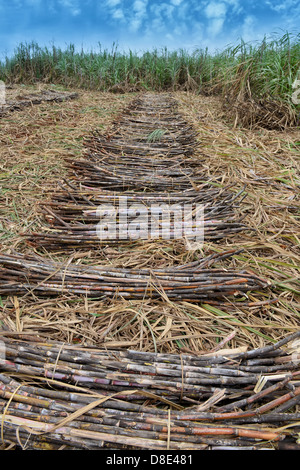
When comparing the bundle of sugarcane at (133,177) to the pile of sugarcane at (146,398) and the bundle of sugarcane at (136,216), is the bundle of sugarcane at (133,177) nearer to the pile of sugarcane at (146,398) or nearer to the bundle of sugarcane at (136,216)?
the bundle of sugarcane at (136,216)

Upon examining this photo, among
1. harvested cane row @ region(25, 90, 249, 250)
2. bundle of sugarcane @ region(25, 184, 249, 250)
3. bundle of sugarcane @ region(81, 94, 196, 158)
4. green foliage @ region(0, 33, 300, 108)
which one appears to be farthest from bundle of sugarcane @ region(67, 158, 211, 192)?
green foliage @ region(0, 33, 300, 108)

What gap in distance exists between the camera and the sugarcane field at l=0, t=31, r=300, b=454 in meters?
1.12

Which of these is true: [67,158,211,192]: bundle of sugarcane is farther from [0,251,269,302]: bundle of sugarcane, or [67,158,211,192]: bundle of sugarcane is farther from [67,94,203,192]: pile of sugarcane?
[0,251,269,302]: bundle of sugarcane

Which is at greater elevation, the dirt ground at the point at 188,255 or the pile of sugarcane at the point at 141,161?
the pile of sugarcane at the point at 141,161

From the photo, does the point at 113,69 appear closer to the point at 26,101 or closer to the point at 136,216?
the point at 26,101

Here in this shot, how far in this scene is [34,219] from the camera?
2479mm

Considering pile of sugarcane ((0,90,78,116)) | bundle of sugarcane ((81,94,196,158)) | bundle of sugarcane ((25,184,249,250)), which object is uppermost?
pile of sugarcane ((0,90,78,116))

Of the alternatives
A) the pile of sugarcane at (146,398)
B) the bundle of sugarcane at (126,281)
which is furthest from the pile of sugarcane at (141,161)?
the pile of sugarcane at (146,398)

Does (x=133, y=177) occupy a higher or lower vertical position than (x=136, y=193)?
higher

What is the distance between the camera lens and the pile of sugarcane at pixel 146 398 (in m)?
1.07

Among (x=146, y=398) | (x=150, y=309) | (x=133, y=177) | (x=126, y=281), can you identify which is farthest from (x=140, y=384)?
(x=133, y=177)

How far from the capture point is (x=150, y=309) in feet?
5.23

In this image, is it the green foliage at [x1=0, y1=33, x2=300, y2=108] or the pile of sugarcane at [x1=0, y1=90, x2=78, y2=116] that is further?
the green foliage at [x1=0, y1=33, x2=300, y2=108]

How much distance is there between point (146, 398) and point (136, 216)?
1.30m
